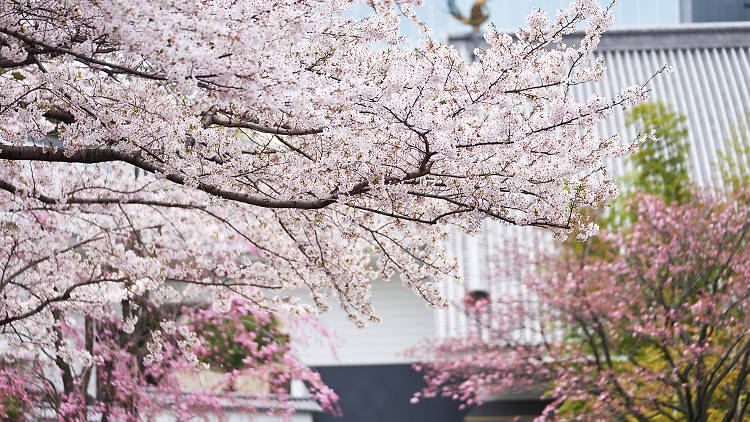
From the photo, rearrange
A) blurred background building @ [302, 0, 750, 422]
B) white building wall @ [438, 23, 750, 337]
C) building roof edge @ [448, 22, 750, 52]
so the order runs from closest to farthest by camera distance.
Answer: blurred background building @ [302, 0, 750, 422] < white building wall @ [438, 23, 750, 337] < building roof edge @ [448, 22, 750, 52]

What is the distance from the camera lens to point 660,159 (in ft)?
34.4

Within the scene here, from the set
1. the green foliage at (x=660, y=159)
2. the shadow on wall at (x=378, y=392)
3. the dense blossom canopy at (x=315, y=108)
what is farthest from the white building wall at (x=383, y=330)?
the dense blossom canopy at (x=315, y=108)

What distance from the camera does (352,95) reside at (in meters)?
3.02

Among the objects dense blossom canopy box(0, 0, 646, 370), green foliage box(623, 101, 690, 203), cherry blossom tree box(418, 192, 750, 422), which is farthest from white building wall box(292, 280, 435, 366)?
dense blossom canopy box(0, 0, 646, 370)

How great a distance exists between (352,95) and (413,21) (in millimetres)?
840

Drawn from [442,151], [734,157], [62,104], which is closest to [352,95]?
[442,151]

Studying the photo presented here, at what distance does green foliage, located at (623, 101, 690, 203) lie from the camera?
33.6ft

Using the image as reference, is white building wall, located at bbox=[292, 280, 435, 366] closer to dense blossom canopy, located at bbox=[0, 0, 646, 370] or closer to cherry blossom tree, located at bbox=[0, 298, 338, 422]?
cherry blossom tree, located at bbox=[0, 298, 338, 422]

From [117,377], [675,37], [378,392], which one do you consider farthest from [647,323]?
[675,37]

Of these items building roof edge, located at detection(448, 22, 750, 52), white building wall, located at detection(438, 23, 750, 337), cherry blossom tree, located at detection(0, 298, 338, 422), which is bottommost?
cherry blossom tree, located at detection(0, 298, 338, 422)

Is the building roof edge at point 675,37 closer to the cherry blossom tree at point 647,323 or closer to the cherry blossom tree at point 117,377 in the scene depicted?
the cherry blossom tree at point 647,323

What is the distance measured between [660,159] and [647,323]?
4.17 metres

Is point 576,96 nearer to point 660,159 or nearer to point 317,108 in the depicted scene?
point 660,159

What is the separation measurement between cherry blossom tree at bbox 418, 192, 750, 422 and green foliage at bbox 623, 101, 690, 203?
3.70 ft
